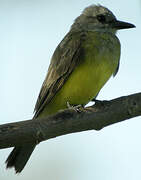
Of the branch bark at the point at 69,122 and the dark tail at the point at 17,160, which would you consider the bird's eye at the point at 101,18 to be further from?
the dark tail at the point at 17,160

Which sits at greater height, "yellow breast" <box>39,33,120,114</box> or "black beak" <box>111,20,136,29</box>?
"black beak" <box>111,20,136,29</box>

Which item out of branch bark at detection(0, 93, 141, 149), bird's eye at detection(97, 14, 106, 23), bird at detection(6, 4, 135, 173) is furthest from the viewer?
bird's eye at detection(97, 14, 106, 23)

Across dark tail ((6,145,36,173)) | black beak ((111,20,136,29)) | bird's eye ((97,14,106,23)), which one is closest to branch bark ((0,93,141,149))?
dark tail ((6,145,36,173))

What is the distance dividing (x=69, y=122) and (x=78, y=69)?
41.5 inches

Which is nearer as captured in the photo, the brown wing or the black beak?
the brown wing

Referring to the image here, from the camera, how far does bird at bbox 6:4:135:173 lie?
387cm

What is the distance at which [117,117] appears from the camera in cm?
311

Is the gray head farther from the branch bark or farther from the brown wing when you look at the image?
the branch bark

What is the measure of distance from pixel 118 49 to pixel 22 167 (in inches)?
58.8

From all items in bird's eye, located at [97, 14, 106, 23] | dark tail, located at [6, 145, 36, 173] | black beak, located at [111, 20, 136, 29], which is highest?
bird's eye, located at [97, 14, 106, 23]

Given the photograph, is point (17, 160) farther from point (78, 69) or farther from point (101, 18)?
point (101, 18)

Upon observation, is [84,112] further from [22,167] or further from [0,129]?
[22,167]

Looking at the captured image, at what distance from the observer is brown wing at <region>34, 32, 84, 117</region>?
13.2ft

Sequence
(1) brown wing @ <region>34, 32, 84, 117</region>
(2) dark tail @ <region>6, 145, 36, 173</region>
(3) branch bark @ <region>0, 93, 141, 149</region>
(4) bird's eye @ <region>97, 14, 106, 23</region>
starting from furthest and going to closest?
(4) bird's eye @ <region>97, 14, 106, 23</region>, (1) brown wing @ <region>34, 32, 84, 117</region>, (2) dark tail @ <region>6, 145, 36, 173</region>, (3) branch bark @ <region>0, 93, 141, 149</region>
